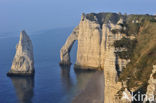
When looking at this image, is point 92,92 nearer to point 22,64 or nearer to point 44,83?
point 44,83

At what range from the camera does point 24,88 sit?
5584 cm

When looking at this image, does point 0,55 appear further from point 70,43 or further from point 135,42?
point 135,42

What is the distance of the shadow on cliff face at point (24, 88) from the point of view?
4973 centimetres

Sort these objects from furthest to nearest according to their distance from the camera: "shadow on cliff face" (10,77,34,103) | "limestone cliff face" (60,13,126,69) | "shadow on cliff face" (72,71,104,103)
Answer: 1. "limestone cliff face" (60,13,126,69)
2. "shadow on cliff face" (10,77,34,103)
3. "shadow on cliff face" (72,71,104,103)

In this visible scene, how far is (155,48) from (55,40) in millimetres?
91589

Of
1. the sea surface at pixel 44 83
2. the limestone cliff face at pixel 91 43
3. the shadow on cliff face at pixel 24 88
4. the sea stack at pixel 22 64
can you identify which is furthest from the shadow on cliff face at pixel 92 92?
the sea stack at pixel 22 64

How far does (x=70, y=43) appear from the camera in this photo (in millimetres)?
76188

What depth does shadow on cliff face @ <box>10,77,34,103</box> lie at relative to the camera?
49728 millimetres

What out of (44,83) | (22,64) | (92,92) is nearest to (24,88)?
(44,83)

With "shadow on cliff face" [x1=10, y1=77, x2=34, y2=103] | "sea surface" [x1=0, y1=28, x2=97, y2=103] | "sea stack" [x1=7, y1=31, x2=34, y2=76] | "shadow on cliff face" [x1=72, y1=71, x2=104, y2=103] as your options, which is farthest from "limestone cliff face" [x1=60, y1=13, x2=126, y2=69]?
"shadow on cliff face" [x1=10, y1=77, x2=34, y2=103]

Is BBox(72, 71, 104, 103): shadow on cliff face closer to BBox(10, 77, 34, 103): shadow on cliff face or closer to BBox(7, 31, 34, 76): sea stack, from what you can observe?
BBox(10, 77, 34, 103): shadow on cliff face

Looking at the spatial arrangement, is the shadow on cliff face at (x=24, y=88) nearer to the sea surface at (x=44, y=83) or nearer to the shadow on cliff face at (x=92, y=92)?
the sea surface at (x=44, y=83)

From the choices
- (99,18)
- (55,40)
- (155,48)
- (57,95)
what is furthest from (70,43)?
(155,48)

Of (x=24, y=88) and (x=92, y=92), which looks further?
(x=24, y=88)
